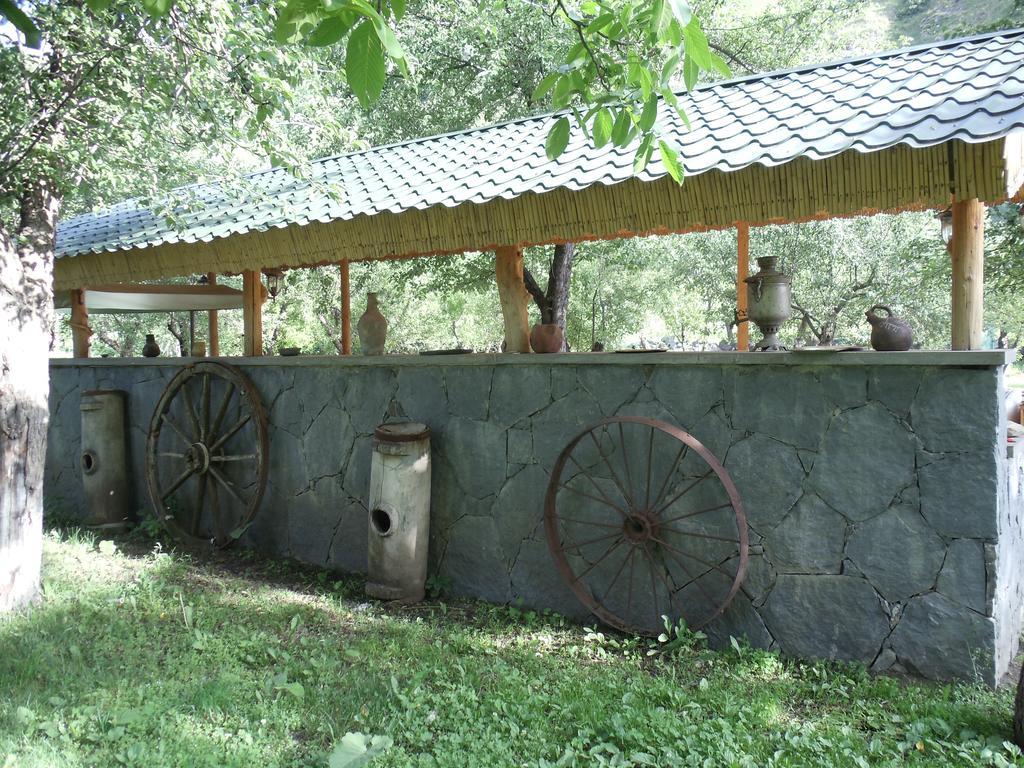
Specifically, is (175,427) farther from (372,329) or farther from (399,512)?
(399,512)

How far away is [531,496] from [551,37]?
7.82m

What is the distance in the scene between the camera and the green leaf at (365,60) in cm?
145

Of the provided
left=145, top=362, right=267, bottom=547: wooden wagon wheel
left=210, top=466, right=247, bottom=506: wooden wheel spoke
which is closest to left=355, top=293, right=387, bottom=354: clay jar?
left=145, top=362, right=267, bottom=547: wooden wagon wheel

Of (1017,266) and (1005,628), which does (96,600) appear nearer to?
(1005,628)

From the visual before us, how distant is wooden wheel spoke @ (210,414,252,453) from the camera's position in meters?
6.02

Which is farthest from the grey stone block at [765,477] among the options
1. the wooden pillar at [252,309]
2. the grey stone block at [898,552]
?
the wooden pillar at [252,309]

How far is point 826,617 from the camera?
3674 millimetres

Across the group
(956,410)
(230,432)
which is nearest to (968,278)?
(956,410)

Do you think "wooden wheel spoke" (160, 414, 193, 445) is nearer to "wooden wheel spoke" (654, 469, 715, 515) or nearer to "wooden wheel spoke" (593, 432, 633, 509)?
"wooden wheel spoke" (593, 432, 633, 509)

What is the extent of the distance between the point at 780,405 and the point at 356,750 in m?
2.56

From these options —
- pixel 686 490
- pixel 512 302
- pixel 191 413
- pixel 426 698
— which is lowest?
pixel 426 698

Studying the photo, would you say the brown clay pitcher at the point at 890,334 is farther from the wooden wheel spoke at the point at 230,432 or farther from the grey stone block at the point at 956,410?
the wooden wheel spoke at the point at 230,432

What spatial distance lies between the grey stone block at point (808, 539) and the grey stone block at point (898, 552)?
3.1 inches

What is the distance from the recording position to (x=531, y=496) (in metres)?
4.66
